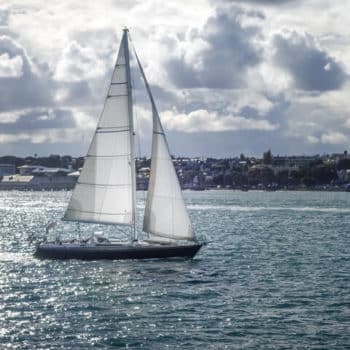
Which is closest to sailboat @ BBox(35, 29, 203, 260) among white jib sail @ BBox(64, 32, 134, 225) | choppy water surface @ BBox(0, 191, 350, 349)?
white jib sail @ BBox(64, 32, 134, 225)

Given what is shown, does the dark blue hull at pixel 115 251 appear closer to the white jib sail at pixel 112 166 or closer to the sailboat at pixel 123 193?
the sailboat at pixel 123 193

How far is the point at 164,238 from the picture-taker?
2389 inches

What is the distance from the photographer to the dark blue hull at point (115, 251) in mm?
58594

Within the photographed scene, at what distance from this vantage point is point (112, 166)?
6066 cm

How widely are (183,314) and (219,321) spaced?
2.29m

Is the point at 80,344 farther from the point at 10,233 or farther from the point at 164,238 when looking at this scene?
the point at 10,233

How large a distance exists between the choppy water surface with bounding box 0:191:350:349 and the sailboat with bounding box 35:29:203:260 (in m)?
1.06

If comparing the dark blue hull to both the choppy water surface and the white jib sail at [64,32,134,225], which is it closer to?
the choppy water surface

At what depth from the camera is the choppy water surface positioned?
36031mm

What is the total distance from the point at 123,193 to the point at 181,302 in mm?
17514

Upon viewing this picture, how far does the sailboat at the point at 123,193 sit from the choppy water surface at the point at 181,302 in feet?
3.46

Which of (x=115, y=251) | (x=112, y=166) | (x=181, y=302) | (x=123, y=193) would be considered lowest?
(x=181, y=302)

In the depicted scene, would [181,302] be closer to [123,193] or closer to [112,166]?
[123,193]

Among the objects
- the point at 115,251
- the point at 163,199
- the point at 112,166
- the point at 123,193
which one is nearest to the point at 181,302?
the point at 115,251
